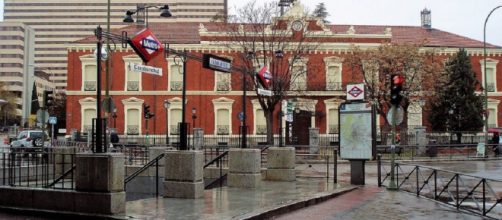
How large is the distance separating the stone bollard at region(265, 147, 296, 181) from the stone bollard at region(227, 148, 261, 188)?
6.49 ft

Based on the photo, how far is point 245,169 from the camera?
1548 cm

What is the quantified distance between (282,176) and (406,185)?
4.21 metres

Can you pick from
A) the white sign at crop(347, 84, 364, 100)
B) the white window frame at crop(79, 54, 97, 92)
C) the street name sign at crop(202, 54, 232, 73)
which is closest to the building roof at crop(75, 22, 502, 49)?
the white window frame at crop(79, 54, 97, 92)

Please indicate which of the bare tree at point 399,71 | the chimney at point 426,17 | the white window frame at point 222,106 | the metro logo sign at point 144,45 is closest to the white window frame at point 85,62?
the white window frame at point 222,106

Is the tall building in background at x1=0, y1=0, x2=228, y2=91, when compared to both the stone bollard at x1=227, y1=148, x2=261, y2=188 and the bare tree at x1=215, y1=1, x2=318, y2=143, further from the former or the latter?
the stone bollard at x1=227, y1=148, x2=261, y2=188

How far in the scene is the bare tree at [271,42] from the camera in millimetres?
40812

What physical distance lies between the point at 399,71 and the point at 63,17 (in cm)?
10630

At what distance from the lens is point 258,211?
10773mm

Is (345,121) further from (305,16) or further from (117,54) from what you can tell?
(117,54)

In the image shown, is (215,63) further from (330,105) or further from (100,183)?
(330,105)

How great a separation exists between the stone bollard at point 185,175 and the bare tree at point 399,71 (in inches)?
1303

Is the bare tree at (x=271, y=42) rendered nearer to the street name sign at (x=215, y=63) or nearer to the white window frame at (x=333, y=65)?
the white window frame at (x=333, y=65)

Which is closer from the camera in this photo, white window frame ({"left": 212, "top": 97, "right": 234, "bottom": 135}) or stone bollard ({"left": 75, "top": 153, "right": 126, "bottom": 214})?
stone bollard ({"left": 75, "top": 153, "right": 126, "bottom": 214})

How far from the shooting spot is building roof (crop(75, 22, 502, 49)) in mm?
55053
